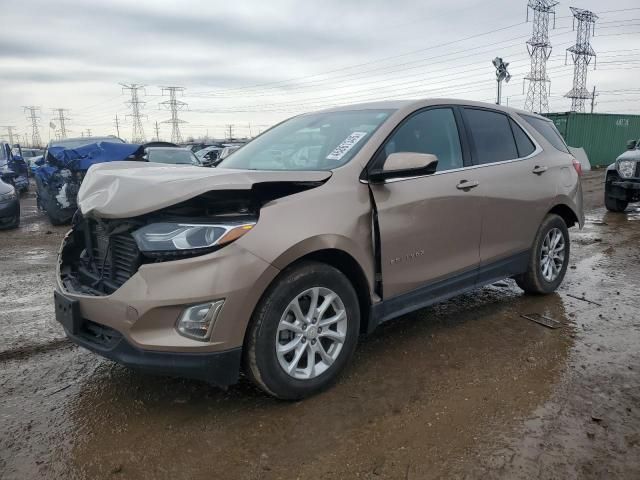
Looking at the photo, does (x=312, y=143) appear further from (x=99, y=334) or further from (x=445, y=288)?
(x=99, y=334)

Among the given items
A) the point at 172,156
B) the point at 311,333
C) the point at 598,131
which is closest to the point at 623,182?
the point at 311,333

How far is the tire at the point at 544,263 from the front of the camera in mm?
4602

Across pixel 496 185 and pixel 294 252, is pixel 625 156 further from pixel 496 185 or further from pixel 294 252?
pixel 294 252

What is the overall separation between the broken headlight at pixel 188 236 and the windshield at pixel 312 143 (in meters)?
0.89

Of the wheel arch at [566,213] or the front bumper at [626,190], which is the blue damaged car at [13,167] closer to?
the wheel arch at [566,213]

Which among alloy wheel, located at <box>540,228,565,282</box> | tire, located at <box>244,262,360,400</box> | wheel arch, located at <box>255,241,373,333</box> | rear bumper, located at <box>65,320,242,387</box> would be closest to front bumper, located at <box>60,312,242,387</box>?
rear bumper, located at <box>65,320,242,387</box>

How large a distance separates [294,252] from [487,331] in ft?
6.74

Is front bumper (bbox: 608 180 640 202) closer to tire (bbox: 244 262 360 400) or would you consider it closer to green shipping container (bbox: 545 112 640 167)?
tire (bbox: 244 262 360 400)

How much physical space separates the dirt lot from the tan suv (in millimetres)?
312

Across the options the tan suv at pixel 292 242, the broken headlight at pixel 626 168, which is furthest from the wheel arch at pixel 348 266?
the broken headlight at pixel 626 168

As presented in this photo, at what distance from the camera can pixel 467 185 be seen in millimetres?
3738

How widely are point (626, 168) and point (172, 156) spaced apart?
1001 centimetres

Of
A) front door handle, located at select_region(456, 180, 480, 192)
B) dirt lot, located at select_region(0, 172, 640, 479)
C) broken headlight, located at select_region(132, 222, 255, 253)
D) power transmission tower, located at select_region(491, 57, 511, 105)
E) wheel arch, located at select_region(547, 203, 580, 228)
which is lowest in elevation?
dirt lot, located at select_region(0, 172, 640, 479)

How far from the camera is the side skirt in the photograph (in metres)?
3.28
